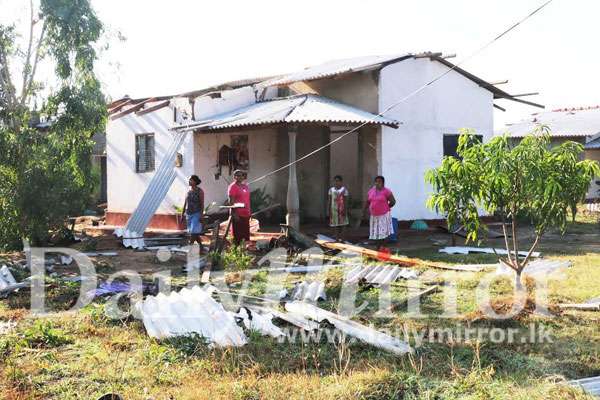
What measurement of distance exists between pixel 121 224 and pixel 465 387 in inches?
537

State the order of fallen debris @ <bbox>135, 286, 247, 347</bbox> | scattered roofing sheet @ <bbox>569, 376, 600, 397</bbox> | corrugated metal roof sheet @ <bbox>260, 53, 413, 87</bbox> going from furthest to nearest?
corrugated metal roof sheet @ <bbox>260, 53, 413, 87</bbox>, fallen debris @ <bbox>135, 286, 247, 347</bbox>, scattered roofing sheet @ <bbox>569, 376, 600, 397</bbox>

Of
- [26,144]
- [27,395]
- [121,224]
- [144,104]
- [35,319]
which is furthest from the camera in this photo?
[121,224]

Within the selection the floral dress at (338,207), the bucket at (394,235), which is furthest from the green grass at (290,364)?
the bucket at (394,235)

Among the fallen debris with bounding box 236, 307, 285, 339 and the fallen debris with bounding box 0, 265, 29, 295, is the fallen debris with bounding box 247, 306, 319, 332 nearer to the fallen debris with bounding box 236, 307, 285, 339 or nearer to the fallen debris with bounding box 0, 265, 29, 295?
the fallen debris with bounding box 236, 307, 285, 339

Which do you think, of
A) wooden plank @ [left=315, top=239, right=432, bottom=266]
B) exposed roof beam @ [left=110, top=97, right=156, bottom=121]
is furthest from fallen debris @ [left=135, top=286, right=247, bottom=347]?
exposed roof beam @ [left=110, top=97, right=156, bottom=121]

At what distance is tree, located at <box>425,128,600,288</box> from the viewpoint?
625 centimetres

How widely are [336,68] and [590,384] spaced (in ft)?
36.1

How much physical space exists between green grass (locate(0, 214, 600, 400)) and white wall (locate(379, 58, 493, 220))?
24.0 feet

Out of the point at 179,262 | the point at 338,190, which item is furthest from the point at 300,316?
the point at 338,190

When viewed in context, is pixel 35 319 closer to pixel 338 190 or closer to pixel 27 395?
pixel 27 395

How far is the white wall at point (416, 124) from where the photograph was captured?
1373cm

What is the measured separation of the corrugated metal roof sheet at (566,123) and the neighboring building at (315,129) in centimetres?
984

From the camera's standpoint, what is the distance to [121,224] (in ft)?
54.5

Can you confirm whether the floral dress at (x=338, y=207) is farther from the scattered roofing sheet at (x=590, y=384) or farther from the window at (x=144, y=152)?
the scattered roofing sheet at (x=590, y=384)
